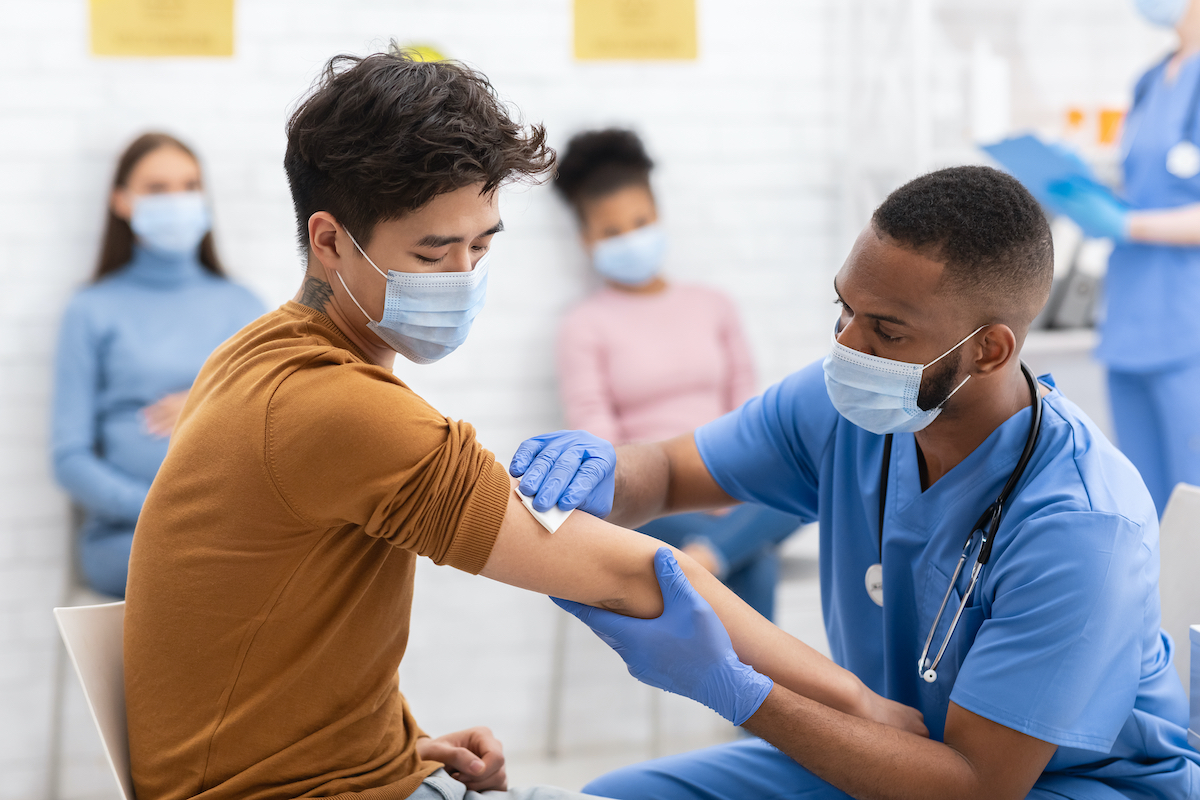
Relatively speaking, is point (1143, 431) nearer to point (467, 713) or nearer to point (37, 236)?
point (467, 713)

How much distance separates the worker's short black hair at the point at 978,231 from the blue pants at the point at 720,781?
68 centimetres

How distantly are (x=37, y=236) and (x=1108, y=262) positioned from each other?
106 inches

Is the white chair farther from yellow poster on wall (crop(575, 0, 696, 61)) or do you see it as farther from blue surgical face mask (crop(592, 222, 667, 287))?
yellow poster on wall (crop(575, 0, 696, 61))

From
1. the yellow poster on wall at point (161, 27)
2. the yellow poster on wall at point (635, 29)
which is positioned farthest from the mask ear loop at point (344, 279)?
the yellow poster on wall at point (635, 29)

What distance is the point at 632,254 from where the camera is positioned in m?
2.65

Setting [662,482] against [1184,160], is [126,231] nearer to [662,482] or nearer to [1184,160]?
[662,482]

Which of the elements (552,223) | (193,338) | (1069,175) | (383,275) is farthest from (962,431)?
(193,338)

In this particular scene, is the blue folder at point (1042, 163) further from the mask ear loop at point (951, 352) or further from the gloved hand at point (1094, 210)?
the mask ear loop at point (951, 352)

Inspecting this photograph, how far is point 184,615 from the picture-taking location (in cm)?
106

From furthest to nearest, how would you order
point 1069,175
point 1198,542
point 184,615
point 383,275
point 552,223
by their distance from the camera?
point 552,223 → point 1069,175 → point 1198,542 → point 383,275 → point 184,615

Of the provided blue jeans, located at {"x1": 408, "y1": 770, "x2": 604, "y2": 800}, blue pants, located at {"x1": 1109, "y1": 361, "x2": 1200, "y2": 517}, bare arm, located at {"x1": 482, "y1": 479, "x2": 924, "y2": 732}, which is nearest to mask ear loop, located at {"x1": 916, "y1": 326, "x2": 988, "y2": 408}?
bare arm, located at {"x1": 482, "y1": 479, "x2": 924, "y2": 732}

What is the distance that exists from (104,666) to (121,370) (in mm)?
1403

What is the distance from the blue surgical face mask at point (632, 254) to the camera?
8.70 ft

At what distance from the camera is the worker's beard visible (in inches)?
51.2
